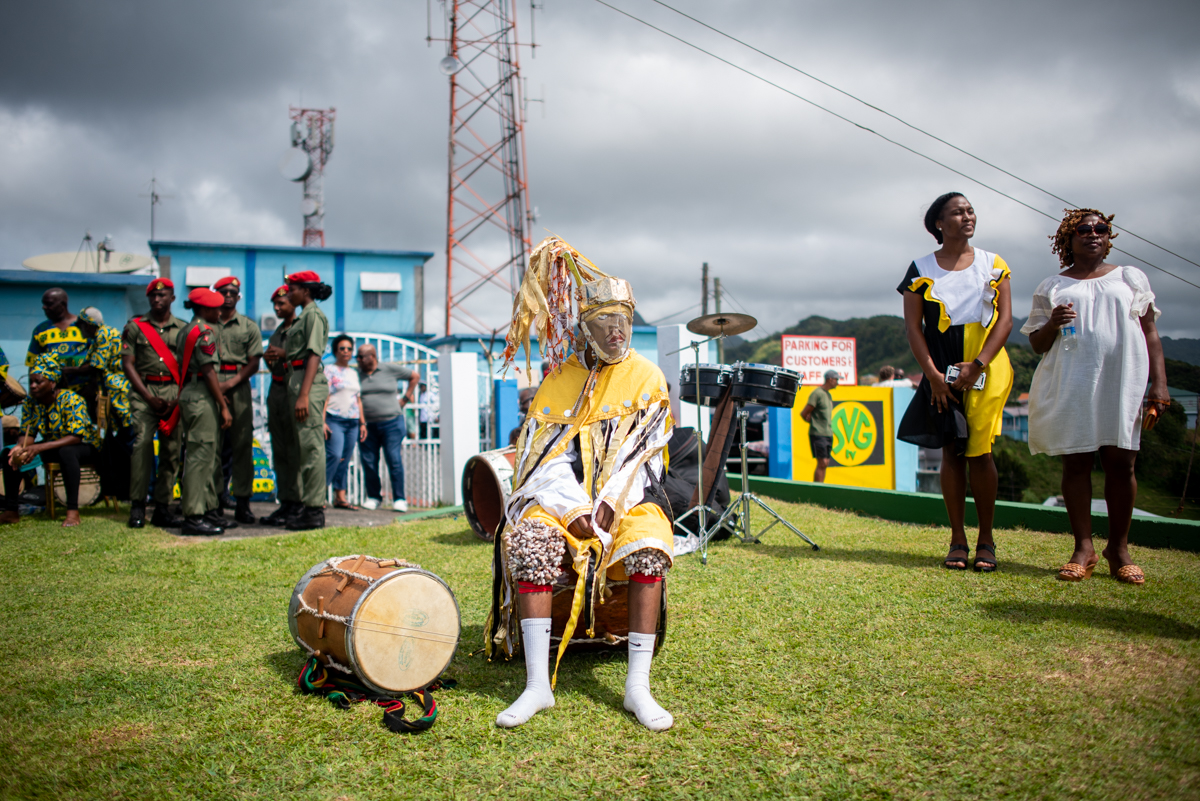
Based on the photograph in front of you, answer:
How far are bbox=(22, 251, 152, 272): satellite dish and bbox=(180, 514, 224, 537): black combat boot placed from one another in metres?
13.6

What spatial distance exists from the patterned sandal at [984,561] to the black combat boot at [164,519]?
20.5ft

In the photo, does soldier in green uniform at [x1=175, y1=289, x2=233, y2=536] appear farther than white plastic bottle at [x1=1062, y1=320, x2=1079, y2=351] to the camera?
Yes

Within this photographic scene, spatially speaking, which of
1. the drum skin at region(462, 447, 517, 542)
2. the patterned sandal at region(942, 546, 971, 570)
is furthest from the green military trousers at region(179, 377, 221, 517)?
the patterned sandal at region(942, 546, 971, 570)

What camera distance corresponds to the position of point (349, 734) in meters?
2.40

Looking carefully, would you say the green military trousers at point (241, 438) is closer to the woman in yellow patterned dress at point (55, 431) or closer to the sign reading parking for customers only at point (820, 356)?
the woman in yellow patterned dress at point (55, 431)

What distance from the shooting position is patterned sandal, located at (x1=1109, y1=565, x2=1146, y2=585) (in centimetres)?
375

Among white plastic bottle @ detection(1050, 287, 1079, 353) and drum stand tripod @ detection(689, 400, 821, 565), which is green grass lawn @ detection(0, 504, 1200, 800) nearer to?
drum stand tripod @ detection(689, 400, 821, 565)

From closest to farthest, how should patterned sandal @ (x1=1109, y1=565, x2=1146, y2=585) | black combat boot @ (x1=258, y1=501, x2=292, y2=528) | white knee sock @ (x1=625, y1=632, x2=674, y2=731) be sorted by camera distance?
white knee sock @ (x1=625, y1=632, x2=674, y2=731), patterned sandal @ (x1=1109, y1=565, x2=1146, y2=585), black combat boot @ (x1=258, y1=501, x2=292, y2=528)

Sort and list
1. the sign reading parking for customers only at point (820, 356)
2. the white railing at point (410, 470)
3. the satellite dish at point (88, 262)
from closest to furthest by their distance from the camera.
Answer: the white railing at point (410, 470) < the sign reading parking for customers only at point (820, 356) < the satellite dish at point (88, 262)

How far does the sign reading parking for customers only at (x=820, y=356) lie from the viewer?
49.6 ft

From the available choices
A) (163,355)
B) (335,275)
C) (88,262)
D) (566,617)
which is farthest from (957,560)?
(335,275)

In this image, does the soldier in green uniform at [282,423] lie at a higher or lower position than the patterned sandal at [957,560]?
higher

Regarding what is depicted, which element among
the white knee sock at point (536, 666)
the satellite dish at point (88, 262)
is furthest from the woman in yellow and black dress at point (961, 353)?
the satellite dish at point (88, 262)

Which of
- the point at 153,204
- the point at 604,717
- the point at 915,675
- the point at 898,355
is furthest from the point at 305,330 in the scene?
the point at 898,355
